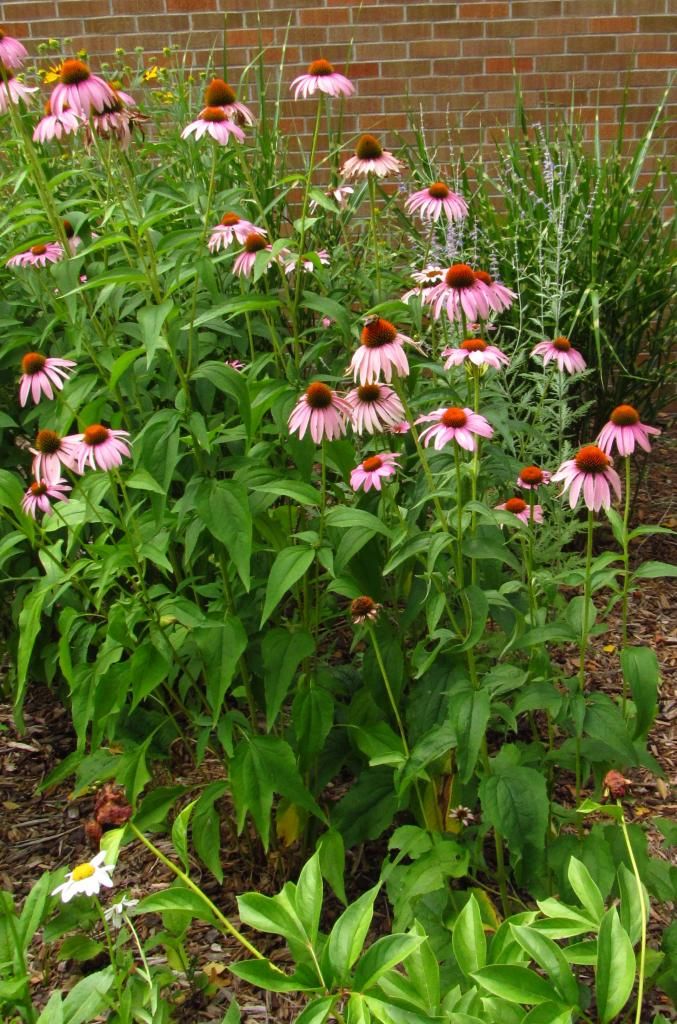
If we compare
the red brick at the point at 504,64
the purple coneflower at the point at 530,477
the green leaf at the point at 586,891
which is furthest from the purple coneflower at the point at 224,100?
the red brick at the point at 504,64

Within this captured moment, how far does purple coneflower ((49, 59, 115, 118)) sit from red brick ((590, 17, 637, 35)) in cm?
394

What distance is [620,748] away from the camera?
1.59 meters

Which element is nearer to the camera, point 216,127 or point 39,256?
point 216,127

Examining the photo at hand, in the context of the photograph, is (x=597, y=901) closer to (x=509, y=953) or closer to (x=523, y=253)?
(x=509, y=953)

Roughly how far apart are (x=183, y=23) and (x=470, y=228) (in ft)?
7.97

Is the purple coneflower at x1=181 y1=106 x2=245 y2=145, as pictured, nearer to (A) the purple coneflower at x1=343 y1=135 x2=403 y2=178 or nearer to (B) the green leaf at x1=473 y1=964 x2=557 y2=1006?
(A) the purple coneflower at x1=343 y1=135 x2=403 y2=178

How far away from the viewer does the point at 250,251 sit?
6.73 ft

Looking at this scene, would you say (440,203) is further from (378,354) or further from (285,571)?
(285,571)

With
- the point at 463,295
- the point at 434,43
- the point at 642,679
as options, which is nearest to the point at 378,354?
the point at 463,295

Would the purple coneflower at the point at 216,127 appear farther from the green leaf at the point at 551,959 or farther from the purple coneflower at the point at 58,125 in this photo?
the green leaf at the point at 551,959

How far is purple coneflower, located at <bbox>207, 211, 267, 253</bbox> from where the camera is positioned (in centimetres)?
205

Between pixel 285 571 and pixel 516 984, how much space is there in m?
0.73

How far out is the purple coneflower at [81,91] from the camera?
162 centimetres

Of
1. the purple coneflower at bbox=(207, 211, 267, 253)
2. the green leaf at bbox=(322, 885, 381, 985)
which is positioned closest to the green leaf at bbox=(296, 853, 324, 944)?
the green leaf at bbox=(322, 885, 381, 985)
